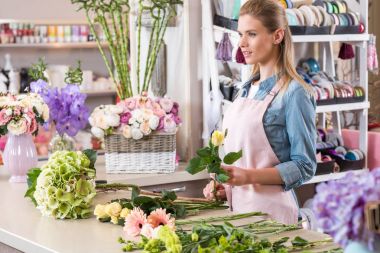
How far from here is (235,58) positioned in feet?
13.5

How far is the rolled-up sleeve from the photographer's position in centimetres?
321

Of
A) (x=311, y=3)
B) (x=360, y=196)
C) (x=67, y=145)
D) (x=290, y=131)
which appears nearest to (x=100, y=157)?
(x=67, y=145)

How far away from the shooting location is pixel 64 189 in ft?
9.59

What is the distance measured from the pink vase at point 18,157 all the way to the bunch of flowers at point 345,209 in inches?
99.8

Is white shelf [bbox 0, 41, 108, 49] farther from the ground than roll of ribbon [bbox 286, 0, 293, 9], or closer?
farther from the ground

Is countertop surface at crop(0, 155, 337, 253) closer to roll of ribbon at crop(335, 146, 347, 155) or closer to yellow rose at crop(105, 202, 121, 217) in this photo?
yellow rose at crop(105, 202, 121, 217)

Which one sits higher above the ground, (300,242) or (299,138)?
(299,138)

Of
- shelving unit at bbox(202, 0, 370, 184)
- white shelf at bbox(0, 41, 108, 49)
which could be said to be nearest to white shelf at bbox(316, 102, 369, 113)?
shelving unit at bbox(202, 0, 370, 184)

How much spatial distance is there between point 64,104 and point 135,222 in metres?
1.63

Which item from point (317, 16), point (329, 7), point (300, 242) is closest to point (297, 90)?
point (300, 242)

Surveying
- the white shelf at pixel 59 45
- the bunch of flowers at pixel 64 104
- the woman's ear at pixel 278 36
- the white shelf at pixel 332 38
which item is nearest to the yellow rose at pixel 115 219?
the woman's ear at pixel 278 36

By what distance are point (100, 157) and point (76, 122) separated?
82 cm

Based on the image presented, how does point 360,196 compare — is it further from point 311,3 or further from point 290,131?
point 311,3

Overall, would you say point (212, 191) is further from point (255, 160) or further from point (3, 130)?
point (3, 130)
